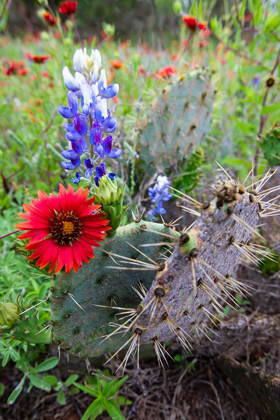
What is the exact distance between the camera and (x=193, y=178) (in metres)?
1.32

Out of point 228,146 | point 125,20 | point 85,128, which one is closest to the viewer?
point 85,128

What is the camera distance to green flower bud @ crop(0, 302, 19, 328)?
749mm

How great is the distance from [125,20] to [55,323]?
11.6 metres

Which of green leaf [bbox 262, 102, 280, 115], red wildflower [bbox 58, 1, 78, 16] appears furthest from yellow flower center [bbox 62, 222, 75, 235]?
red wildflower [bbox 58, 1, 78, 16]

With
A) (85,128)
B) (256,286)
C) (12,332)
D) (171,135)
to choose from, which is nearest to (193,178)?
(171,135)

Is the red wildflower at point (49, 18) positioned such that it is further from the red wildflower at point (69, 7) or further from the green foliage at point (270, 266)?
the green foliage at point (270, 266)

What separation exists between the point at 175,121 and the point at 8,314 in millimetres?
1102

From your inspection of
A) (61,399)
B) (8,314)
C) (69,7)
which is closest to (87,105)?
(8,314)

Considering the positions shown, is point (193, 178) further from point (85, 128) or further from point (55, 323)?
point (55, 323)

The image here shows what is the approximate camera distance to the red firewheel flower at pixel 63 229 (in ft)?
2.25

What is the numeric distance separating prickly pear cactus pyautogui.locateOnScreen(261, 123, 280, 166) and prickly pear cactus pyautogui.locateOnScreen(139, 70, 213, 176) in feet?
1.11

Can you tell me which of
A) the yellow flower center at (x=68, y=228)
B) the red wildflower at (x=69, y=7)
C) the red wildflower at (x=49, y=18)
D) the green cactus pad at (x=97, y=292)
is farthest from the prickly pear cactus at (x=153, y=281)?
the red wildflower at (x=49, y=18)

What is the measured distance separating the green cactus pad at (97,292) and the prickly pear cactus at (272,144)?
0.76 meters

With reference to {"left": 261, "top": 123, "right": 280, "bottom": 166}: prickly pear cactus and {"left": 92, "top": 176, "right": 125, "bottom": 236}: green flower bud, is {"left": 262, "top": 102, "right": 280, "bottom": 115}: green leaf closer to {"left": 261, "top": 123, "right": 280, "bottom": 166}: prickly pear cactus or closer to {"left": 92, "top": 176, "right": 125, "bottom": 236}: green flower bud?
{"left": 261, "top": 123, "right": 280, "bottom": 166}: prickly pear cactus
